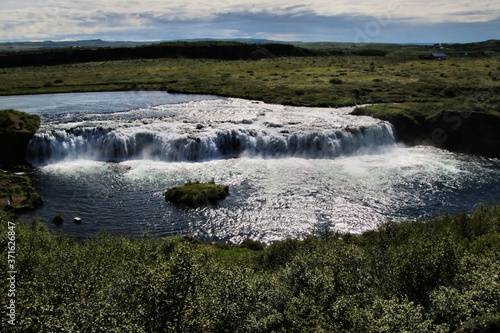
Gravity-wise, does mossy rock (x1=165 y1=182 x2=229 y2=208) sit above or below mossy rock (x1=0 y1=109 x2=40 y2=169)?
below

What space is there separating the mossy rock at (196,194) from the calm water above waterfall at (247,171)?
4.44 feet

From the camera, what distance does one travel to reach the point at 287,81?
13900 centimetres

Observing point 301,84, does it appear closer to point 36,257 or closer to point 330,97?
point 330,97

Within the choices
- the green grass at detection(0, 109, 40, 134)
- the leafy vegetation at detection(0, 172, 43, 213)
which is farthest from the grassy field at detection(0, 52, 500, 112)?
the leafy vegetation at detection(0, 172, 43, 213)

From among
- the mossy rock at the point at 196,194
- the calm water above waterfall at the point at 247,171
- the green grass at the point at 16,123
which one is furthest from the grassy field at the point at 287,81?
the green grass at the point at 16,123

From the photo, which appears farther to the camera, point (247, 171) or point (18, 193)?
point (247, 171)

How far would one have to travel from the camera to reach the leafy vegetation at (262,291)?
75.3 ft

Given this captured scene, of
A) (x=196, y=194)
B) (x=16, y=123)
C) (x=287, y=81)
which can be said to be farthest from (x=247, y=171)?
(x=287, y=81)

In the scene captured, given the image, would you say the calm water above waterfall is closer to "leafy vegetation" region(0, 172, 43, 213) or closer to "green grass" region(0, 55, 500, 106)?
"leafy vegetation" region(0, 172, 43, 213)

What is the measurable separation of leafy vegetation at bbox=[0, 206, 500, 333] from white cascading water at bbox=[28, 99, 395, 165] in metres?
44.3

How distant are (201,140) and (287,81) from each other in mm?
68625

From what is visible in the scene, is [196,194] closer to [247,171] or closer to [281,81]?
[247,171]

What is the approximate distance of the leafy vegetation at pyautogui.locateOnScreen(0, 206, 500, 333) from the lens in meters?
22.9

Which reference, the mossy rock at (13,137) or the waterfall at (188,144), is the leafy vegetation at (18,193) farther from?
the waterfall at (188,144)
